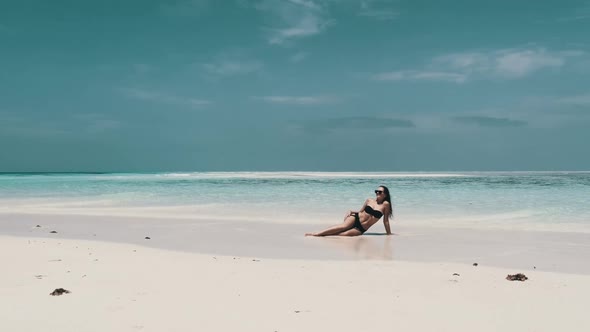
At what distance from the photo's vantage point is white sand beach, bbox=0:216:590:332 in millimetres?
4883

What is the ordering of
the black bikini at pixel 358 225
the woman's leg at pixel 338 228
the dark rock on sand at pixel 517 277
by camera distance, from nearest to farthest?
1. the dark rock on sand at pixel 517 277
2. the woman's leg at pixel 338 228
3. the black bikini at pixel 358 225

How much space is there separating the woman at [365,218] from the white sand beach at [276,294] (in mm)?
3185

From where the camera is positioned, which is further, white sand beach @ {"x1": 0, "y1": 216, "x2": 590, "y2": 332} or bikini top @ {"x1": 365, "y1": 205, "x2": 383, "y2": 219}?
bikini top @ {"x1": 365, "y1": 205, "x2": 383, "y2": 219}

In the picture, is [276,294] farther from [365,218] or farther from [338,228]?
[365,218]

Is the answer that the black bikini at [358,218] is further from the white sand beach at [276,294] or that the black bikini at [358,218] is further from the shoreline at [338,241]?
the white sand beach at [276,294]

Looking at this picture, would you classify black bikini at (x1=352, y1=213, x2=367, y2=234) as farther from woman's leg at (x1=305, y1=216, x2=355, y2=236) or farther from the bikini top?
the bikini top

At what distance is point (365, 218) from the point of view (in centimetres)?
1244

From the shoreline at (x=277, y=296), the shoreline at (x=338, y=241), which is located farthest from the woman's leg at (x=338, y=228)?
the shoreline at (x=277, y=296)

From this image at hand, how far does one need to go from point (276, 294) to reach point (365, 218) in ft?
22.2

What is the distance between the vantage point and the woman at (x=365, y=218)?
12.1m

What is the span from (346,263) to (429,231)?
555 centimetres

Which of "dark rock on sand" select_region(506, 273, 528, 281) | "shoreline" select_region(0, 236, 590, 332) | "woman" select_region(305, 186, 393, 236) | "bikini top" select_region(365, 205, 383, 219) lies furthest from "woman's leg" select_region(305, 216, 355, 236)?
"dark rock on sand" select_region(506, 273, 528, 281)

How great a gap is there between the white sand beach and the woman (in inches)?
125

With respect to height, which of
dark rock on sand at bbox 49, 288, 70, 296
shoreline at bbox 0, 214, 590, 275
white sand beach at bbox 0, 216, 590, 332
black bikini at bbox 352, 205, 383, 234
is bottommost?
shoreline at bbox 0, 214, 590, 275
